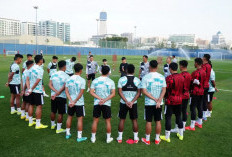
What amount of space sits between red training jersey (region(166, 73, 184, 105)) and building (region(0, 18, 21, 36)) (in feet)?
665

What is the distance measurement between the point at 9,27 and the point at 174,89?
8661 inches

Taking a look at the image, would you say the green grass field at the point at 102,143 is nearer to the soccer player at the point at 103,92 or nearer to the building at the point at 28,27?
the soccer player at the point at 103,92

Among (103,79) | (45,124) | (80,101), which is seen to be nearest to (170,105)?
(103,79)

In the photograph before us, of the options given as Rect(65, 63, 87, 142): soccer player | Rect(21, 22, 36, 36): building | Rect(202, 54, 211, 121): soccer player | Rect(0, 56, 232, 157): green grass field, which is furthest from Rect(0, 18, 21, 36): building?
Rect(202, 54, 211, 121): soccer player

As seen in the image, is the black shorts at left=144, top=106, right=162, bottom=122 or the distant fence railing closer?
the black shorts at left=144, top=106, right=162, bottom=122

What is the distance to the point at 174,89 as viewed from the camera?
5680 millimetres

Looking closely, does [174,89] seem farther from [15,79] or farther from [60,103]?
[15,79]

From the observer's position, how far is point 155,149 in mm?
5387

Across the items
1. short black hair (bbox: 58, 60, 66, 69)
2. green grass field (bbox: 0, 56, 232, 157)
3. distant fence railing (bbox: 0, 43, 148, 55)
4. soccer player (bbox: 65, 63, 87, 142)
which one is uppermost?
distant fence railing (bbox: 0, 43, 148, 55)

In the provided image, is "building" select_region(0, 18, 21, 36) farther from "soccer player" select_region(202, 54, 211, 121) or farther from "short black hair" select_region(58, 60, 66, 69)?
"soccer player" select_region(202, 54, 211, 121)

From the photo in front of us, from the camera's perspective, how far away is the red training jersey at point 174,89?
18.5ft

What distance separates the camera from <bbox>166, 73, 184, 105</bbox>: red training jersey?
18.5 feet

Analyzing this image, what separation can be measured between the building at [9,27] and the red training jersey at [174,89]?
665 feet

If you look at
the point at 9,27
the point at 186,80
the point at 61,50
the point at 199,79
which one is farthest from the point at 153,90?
the point at 9,27
